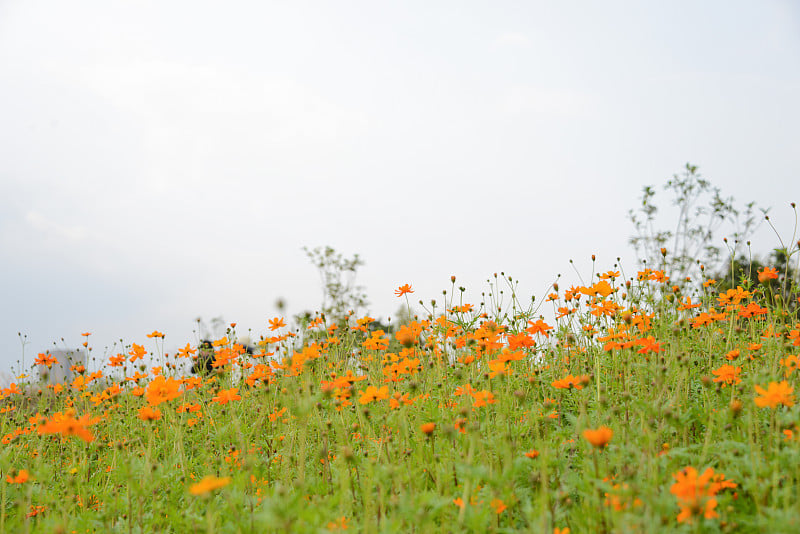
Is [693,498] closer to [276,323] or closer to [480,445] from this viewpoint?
[480,445]

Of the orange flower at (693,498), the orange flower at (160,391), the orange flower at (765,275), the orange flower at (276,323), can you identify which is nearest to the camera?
the orange flower at (693,498)

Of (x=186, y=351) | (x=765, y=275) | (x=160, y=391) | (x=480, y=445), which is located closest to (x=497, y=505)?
(x=480, y=445)

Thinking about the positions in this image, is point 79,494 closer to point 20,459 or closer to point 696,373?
point 20,459

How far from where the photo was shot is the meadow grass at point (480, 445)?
5.07 ft

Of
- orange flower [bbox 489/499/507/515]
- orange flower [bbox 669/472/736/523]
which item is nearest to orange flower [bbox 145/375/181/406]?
orange flower [bbox 489/499/507/515]

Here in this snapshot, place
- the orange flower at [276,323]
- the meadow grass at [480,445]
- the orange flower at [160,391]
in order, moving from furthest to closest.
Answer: the orange flower at [276,323], the orange flower at [160,391], the meadow grass at [480,445]

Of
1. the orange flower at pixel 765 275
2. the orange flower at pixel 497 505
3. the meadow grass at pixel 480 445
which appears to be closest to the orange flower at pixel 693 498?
the meadow grass at pixel 480 445

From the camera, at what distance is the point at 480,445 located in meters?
1.96

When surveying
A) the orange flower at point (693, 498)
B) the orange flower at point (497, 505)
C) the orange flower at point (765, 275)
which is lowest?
the orange flower at point (497, 505)

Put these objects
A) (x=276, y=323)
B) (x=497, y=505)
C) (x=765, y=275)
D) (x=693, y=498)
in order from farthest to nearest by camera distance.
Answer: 1. (x=276, y=323)
2. (x=765, y=275)
3. (x=497, y=505)
4. (x=693, y=498)

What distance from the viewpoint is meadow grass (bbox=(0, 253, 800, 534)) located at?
1.54 metres

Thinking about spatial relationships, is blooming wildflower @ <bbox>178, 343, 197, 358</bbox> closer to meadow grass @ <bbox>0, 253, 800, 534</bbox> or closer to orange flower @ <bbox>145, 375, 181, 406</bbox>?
meadow grass @ <bbox>0, 253, 800, 534</bbox>

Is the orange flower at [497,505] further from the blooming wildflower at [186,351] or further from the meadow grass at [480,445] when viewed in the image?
the blooming wildflower at [186,351]

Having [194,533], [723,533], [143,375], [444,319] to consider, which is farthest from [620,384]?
[143,375]
